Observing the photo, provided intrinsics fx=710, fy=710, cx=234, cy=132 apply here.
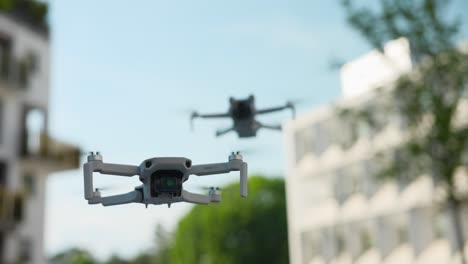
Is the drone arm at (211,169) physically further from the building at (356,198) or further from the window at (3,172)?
the building at (356,198)

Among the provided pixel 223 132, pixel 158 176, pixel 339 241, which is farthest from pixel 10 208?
pixel 158 176

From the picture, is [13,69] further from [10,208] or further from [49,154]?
[10,208]

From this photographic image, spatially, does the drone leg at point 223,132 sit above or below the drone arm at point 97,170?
above

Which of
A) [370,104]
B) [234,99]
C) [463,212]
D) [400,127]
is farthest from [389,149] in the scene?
[234,99]

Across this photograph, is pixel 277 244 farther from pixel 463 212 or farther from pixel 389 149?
pixel 463 212

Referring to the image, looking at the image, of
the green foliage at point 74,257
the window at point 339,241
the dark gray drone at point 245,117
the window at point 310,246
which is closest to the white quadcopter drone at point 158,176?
the dark gray drone at point 245,117

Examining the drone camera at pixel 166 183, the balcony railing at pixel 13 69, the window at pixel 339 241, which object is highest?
the balcony railing at pixel 13 69
